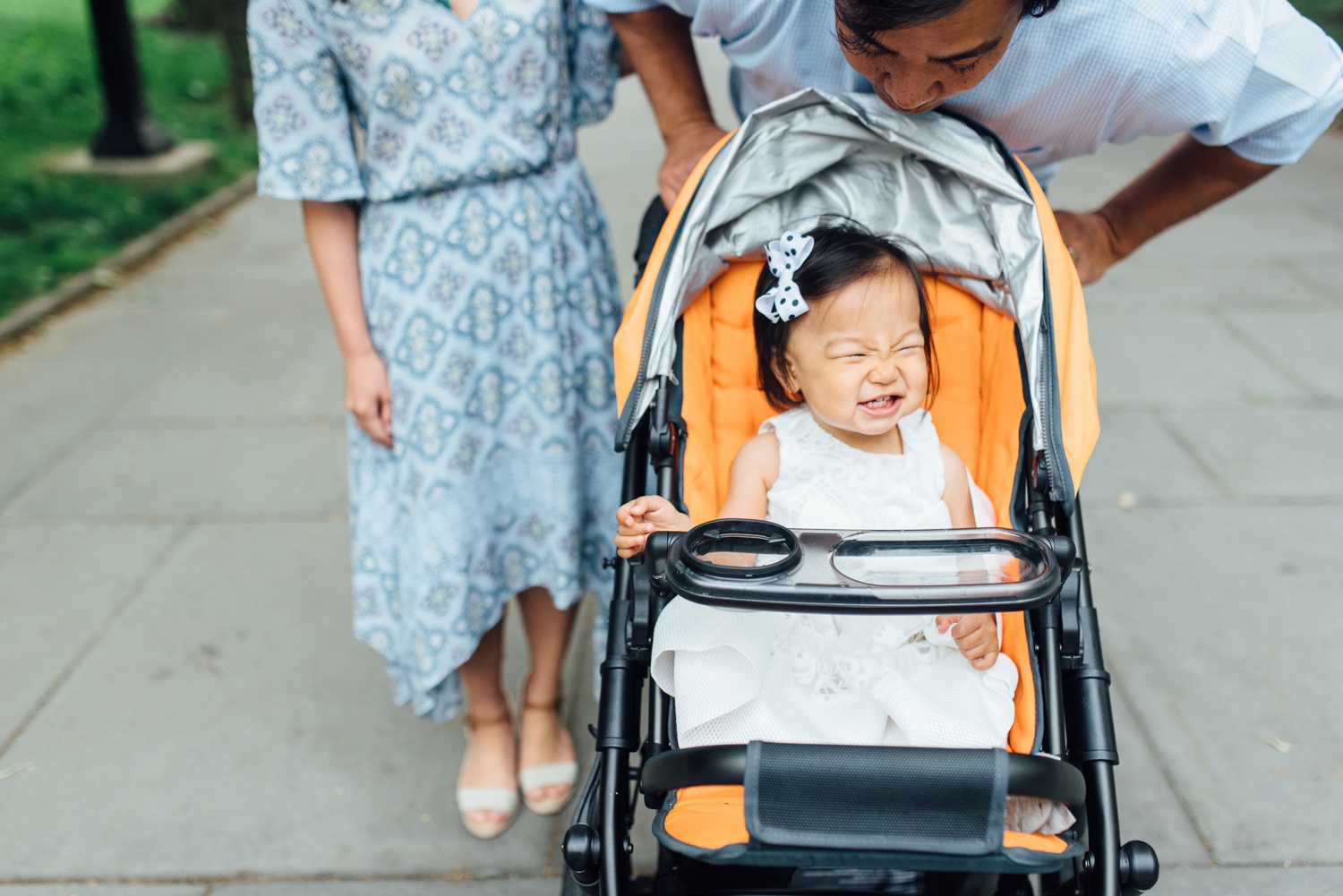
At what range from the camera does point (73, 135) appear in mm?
8484

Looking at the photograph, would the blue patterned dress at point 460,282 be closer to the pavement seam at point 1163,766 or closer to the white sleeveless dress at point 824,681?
the white sleeveless dress at point 824,681

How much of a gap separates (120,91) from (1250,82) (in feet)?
25.2

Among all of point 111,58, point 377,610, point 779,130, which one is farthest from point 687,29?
point 111,58

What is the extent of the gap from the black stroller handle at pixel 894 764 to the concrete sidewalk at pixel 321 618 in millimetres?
1009

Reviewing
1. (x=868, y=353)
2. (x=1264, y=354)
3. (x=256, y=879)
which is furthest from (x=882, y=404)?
(x=1264, y=354)

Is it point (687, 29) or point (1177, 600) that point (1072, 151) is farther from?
point (1177, 600)

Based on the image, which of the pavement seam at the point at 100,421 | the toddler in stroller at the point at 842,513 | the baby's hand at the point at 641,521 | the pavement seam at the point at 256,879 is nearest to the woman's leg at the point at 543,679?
the pavement seam at the point at 256,879

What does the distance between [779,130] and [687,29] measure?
349 mm

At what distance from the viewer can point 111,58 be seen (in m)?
7.36

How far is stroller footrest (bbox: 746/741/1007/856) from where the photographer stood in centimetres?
132

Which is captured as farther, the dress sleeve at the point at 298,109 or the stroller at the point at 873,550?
the dress sleeve at the point at 298,109

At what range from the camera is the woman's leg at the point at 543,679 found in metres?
2.48

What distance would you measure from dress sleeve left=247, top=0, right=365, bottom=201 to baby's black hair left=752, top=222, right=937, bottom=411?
82cm

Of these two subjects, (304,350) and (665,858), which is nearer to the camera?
(665,858)
